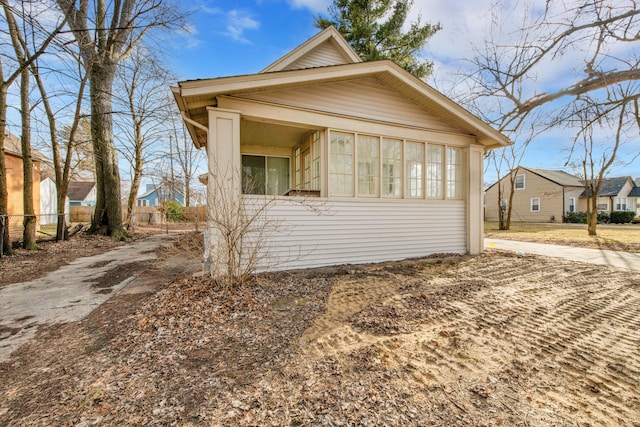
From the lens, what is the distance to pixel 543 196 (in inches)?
964

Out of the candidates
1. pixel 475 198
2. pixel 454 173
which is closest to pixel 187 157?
pixel 454 173

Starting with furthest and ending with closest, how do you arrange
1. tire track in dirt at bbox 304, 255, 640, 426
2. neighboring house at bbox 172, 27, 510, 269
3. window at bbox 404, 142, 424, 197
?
window at bbox 404, 142, 424, 197 < neighboring house at bbox 172, 27, 510, 269 < tire track in dirt at bbox 304, 255, 640, 426

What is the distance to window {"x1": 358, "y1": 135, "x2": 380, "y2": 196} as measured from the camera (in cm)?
636

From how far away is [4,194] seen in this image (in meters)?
7.06

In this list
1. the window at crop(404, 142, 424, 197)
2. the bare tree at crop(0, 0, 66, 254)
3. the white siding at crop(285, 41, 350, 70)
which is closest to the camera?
the bare tree at crop(0, 0, 66, 254)

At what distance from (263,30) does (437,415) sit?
35.6 ft

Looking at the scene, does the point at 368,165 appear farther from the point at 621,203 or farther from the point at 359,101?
the point at 621,203

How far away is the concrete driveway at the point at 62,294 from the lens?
10.6 ft

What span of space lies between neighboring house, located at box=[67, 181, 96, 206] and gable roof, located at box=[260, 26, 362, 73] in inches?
1439

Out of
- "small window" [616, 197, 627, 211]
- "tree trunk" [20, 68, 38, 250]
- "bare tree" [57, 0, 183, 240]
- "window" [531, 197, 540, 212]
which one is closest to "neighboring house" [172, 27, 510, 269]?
"tree trunk" [20, 68, 38, 250]

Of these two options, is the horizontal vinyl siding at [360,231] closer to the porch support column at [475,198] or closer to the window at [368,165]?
the porch support column at [475,198]

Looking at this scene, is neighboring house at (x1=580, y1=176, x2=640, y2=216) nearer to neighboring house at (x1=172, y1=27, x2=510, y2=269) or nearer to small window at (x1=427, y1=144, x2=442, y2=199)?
neighboring house at (x1=172, y1=27, x2=510, y2=269)

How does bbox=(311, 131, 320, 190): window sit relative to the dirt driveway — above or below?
above

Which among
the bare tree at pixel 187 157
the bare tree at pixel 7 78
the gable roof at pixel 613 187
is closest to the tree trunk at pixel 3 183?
the bare tree at pixel 7 78
